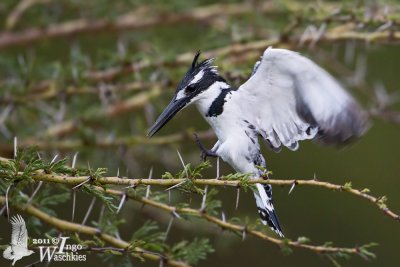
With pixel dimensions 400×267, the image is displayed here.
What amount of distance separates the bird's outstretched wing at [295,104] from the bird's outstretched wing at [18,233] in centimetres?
77

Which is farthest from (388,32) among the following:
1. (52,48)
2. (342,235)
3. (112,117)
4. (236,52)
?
(52,48)

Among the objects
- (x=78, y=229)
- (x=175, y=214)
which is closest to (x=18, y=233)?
(x=78, y=229)

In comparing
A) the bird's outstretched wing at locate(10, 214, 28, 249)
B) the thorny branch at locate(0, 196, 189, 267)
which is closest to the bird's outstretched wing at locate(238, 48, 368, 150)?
the thorny branch at locate(0, 196, 189, 267)

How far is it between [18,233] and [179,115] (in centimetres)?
212

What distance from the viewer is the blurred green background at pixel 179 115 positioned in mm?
2920

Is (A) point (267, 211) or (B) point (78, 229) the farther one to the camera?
(A) point (267, 211)

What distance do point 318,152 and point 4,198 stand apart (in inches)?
132

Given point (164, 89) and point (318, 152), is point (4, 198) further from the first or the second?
point (318, 152)

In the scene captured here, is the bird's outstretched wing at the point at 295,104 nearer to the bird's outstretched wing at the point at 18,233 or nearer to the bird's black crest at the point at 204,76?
the bird's black crest at the point at 204,76

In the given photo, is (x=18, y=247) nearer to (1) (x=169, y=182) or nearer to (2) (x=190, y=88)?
(1) (x=169, y=182)

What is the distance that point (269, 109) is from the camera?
90.8 inches

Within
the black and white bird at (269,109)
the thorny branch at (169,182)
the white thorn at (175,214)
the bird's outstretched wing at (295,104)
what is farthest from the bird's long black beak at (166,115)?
the thorny branch at (169,182)

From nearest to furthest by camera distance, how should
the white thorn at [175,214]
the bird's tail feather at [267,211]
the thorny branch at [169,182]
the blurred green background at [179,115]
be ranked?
the thorny branch at [169,182]
the white thorn at [175,214]
the bird's tail feather at [267,211]
the blurred green background at [179,115]

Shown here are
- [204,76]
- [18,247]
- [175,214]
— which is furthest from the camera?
[204,76]
